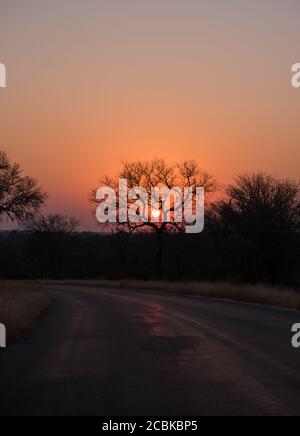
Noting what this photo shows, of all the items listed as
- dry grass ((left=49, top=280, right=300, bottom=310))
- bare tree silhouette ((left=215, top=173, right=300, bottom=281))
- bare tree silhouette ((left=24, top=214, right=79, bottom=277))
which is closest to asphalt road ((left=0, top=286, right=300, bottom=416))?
dry grass ((left=49, top=280, right=300, bottom=310))

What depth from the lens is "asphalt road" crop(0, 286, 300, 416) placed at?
794 cm

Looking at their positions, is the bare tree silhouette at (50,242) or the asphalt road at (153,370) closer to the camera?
the asphalt road at (153,370)

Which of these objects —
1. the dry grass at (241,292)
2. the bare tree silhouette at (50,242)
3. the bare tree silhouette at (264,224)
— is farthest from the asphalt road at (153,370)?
the bare tree silhouette at (50,242)

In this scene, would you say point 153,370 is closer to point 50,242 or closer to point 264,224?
point 264,224

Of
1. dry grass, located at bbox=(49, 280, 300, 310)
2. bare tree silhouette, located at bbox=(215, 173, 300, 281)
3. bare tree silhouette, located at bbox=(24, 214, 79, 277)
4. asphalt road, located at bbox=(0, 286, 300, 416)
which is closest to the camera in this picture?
asphalt road, located at bbox=(0, 286, 300, 416)

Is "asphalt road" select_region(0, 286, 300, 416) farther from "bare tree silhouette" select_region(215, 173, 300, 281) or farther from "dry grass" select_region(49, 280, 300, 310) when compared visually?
"bare tree silhouette" select_region(215, 173, 300, 281)

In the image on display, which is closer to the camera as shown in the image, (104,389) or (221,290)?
(104,389)

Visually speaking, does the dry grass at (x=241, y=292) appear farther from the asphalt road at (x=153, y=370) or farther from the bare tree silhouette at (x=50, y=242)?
the bare tree silhouette at (x=50, y=242)

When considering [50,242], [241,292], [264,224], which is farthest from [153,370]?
[50,242]

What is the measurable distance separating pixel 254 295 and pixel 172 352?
18813 millimetres

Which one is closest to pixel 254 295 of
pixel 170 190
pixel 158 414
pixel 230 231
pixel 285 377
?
pixel 230 231

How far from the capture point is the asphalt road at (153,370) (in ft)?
26.0
